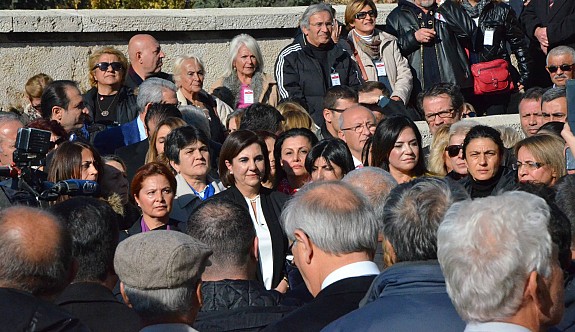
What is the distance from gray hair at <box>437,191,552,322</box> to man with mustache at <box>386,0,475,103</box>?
836 centimetres

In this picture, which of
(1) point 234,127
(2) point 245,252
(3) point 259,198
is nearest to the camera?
(2) point 245,252

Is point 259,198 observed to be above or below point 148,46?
below

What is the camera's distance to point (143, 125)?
914cm

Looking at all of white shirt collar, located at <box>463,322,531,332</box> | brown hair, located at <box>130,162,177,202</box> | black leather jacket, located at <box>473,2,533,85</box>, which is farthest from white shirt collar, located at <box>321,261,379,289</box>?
black leather jacket, located at <box>473,2,533,85</box>

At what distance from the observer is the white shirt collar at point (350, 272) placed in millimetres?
4324

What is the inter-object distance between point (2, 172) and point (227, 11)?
6947 millimetres

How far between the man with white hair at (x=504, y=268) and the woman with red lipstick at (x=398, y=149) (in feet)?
14.9

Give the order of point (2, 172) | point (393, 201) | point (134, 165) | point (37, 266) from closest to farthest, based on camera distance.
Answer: point (37, 266)
point (393, 201)
point (2, 172)
point (134, 165)

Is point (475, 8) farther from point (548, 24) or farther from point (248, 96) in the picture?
point (248, 96)

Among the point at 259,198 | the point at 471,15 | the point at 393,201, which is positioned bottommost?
the point at 259,198

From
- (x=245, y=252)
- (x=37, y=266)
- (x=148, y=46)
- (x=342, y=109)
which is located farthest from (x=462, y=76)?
(x=37, y=266)

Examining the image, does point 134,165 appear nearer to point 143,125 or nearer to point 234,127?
point 143,125

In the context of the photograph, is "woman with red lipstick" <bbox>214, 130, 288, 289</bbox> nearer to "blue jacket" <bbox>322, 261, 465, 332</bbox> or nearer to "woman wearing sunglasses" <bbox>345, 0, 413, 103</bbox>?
"blue jacket" <bbox>322, 261, 465, 332</bbox>

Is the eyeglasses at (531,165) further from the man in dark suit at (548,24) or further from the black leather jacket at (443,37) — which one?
the man in dark suit at (548,24)
